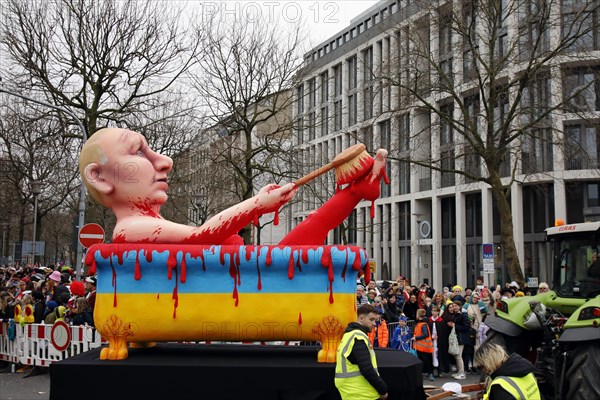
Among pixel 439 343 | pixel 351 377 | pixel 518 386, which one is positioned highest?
pixel 518 386

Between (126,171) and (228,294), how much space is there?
1.69 m

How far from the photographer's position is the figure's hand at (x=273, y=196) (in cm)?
656

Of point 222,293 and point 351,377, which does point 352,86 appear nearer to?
point 222,293

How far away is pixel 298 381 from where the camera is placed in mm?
5984

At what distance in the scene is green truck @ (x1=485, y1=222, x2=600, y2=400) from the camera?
7.46 metres

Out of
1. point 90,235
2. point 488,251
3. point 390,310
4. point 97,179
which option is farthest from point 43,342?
point 488,251

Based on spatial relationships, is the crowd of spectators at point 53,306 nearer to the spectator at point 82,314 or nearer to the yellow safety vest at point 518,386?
the spectator at point 82,314

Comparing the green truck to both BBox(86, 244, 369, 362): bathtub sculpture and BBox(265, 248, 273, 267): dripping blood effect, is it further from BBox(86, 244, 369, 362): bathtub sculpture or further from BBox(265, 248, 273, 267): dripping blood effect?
BBox(265, 248, 273, 267): dripping blood effect

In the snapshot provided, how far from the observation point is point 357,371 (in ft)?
17.7

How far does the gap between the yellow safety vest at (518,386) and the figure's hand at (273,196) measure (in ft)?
9.69

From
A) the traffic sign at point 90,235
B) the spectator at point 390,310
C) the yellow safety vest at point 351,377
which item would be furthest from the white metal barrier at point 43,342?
the yellow safety vest at point 351,377

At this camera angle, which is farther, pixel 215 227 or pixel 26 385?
pixel 26 385

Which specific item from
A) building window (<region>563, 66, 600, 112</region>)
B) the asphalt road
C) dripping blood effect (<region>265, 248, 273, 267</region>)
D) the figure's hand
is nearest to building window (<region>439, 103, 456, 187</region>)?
building window (<region>563, 66, 600, 112</region>)

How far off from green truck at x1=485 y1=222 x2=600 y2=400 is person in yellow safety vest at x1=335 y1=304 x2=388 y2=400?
10.2ft
